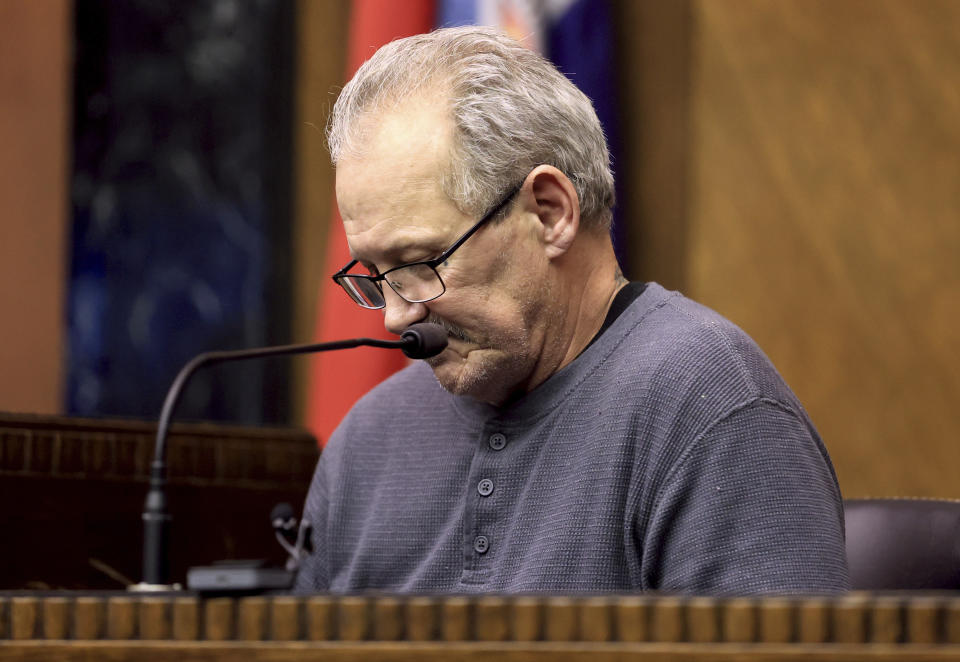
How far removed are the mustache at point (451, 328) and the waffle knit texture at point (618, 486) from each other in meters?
0.11

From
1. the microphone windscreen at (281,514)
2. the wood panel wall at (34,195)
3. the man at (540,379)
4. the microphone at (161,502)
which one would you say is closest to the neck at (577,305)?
the man at (540,379)

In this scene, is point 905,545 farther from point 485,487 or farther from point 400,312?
point 400,312

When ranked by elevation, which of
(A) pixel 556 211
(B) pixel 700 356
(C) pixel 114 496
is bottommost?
(C) pixel 114 496

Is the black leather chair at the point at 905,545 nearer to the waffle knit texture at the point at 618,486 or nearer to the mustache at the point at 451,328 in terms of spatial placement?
the waffle knit texture at the point at 618,486

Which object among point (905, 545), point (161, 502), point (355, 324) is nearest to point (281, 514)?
point (161, 502)

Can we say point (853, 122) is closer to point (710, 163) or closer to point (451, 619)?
point (710, 163)

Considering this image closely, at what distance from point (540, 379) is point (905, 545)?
428 millimetres

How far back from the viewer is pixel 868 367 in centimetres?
233

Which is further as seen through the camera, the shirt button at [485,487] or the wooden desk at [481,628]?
the shirt button at [485,487]

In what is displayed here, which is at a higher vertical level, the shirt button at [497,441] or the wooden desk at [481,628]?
the wooden desk at [481,628]

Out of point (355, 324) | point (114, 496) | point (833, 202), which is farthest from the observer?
point (833, 202)

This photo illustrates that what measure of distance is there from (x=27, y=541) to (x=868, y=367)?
1.61m

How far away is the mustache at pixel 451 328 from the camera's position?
1.28 metres

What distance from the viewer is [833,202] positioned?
2.35m
